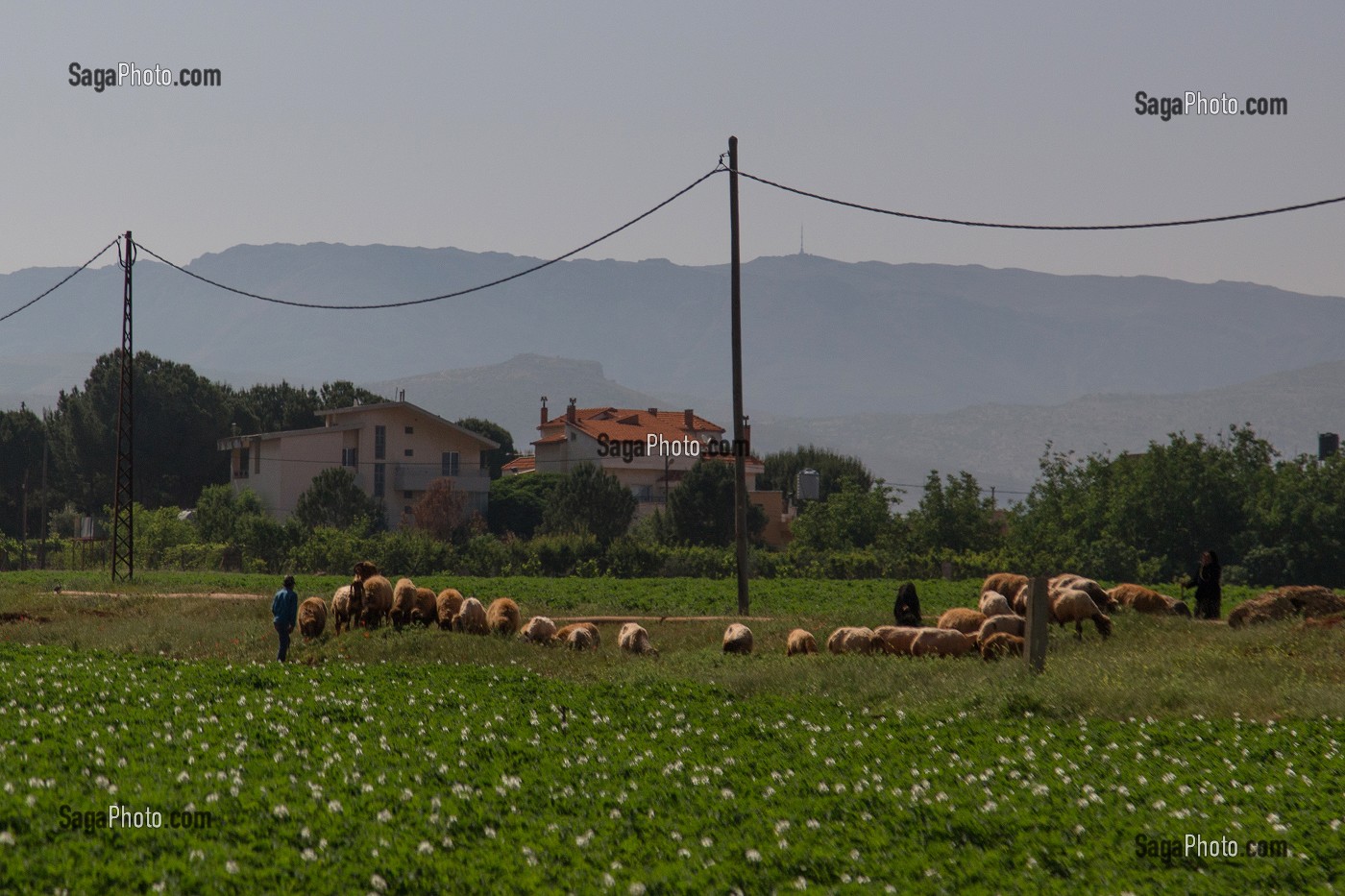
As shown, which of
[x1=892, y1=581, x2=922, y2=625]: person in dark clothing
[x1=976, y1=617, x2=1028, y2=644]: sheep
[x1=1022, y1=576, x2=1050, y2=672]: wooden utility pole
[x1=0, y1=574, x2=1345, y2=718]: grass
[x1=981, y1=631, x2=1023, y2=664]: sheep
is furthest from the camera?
[x1=892, y1=581, x2=922, y2=625]: person in dark clothing

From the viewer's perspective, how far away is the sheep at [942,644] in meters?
23.5

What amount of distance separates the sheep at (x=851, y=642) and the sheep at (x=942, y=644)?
108 cm

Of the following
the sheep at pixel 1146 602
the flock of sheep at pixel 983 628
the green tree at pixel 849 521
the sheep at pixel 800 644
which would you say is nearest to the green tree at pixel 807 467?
the green tree at pixel 849 521

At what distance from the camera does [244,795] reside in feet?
38.6

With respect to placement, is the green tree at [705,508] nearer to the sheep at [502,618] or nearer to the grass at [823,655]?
the grass at [823,655]

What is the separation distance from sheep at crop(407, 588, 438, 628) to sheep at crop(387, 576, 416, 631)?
0.09 meters

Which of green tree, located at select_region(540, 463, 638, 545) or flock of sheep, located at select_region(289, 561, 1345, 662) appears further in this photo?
green tree, located at select_region(540, 463, 638, 545)

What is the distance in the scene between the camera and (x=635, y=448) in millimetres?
→ 104625

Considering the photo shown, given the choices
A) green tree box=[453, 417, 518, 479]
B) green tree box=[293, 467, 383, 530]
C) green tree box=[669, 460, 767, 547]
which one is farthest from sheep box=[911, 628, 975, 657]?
green tree box=[453, 417, 518, 479]

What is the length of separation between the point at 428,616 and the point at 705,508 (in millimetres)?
49378

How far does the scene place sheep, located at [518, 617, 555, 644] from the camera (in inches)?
1068

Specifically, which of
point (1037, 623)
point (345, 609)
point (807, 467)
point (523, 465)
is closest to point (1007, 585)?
point (1037, 623)

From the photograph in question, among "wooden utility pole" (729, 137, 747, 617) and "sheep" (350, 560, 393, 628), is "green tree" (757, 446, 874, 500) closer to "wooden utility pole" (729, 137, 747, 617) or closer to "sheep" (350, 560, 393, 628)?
"wooden utility pole" (729, 137, 747, 617)

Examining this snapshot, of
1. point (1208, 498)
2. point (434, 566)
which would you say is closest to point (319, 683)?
point (434, 566)
